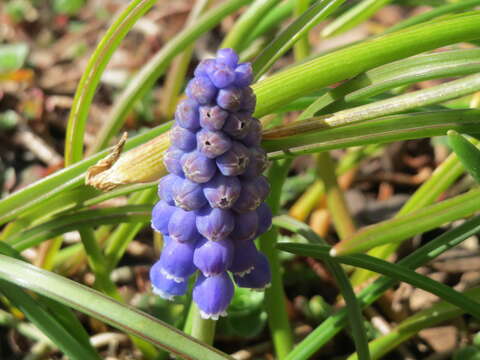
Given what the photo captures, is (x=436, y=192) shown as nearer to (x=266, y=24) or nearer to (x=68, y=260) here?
(x=266, y=24)

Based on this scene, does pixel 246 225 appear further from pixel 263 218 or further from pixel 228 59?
pixel 228 59

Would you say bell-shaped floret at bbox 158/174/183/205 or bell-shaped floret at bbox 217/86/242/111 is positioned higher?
bell-shaped floret at bbox 217/86/242/111

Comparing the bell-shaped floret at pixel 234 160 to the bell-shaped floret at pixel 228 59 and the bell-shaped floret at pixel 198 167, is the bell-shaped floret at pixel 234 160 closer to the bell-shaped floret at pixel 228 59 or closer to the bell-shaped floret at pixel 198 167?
the bell-shaped floret at pixel 198 167

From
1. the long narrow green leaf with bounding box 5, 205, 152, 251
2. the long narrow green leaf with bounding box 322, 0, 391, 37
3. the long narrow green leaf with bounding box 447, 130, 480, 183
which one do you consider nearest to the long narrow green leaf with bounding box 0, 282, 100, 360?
the long narrow green leaf with bounding box 5, 205, 152, 251

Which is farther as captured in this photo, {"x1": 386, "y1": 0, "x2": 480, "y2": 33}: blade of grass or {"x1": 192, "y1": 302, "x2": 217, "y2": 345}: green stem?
{"x1": 386, "y1": 0, "x2": 480, "y2": 33}: blade of grass

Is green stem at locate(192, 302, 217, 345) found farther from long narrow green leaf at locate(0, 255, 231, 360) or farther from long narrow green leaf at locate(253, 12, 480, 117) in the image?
long narrow green leaf at locate(253, 12, 480, 117)

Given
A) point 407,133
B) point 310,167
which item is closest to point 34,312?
point 407,133

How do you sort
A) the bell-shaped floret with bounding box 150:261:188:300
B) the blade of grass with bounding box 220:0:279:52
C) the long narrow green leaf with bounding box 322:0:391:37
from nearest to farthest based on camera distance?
the bell-shaped floret with bounding box 150:261:188:300
the long narrow green leaf with bounding box 322:0:391:37
the blade of grass with bounding box 220:0:279:52
